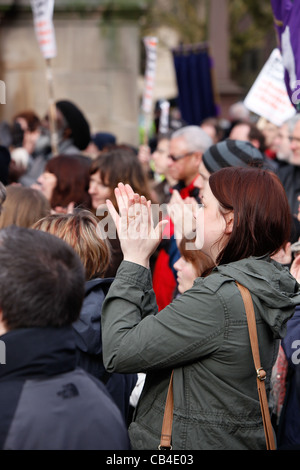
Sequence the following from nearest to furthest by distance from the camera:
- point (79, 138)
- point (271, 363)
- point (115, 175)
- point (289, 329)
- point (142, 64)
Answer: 1. point (271, 363)
2. point (289, 329)
3. point (115, 175)
4. point (79, 138)
5. point (142, 64)

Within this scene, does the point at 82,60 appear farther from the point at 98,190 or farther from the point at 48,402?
the point at 48,402

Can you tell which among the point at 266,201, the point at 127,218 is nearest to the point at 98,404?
the point at 127,218

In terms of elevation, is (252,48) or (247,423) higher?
(247,423)

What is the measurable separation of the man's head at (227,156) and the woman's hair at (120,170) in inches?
20.0

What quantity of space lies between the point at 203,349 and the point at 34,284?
655 millimetres

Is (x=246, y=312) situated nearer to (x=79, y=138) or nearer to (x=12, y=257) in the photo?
(x=12, y=257)

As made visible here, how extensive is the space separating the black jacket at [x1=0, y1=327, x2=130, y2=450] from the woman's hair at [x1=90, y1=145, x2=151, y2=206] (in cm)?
281

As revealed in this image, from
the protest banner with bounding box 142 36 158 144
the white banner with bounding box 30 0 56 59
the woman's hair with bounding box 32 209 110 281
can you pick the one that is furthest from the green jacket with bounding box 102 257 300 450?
the protest banner with bounding box 142 36 158 144

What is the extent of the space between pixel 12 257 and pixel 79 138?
5331 mm

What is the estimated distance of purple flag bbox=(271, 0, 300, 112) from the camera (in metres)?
4.52

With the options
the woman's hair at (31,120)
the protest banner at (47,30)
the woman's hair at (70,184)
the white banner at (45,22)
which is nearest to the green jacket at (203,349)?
the woman's hair at (70,184)

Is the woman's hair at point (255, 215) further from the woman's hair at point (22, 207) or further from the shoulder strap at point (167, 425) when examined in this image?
the woman's hair at point (22, 207)

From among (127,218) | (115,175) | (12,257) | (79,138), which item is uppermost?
(12,257)

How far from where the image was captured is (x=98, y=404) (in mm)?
1976
